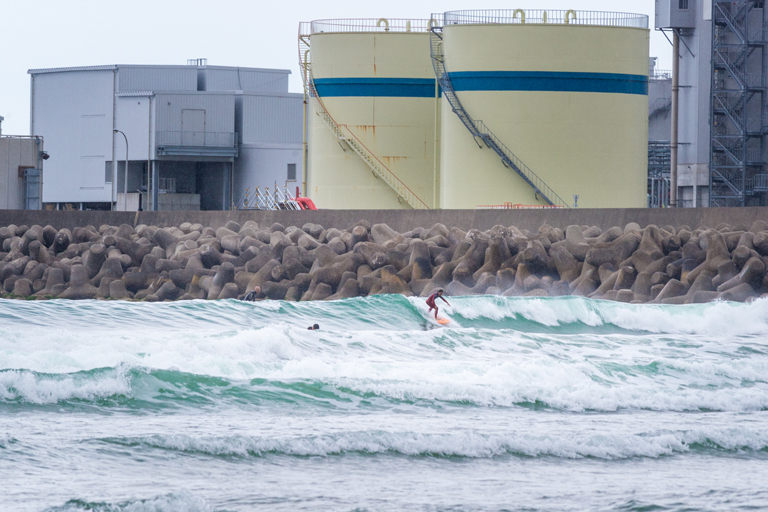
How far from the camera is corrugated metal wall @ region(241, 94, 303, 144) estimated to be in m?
44.9

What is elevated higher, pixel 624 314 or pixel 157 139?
pixel 157 139

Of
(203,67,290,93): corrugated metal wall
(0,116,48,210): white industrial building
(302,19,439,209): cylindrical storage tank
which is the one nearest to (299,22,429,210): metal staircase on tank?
(302,19,439,209): cylindrical storage tank

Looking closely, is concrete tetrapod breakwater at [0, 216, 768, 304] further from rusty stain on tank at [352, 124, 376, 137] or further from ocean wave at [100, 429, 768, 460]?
ocean wave at [100, 429, 768, 460]

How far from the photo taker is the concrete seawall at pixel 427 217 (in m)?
23.0

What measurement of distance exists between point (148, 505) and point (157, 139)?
37589 mm

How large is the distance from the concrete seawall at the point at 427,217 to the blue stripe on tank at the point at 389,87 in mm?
6436

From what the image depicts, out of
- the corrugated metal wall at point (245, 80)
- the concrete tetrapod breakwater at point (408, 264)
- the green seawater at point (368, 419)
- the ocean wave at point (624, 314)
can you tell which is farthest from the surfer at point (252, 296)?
the corrugated metal wall at point (245, 80)

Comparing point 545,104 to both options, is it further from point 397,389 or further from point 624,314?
point 397,389

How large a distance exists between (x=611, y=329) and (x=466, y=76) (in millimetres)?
11158

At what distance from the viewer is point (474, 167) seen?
28359 mm

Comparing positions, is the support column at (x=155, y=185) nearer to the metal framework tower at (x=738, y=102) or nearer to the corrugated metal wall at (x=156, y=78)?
the corrugated metal wall at (x=156, y=78)

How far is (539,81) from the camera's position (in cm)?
2744

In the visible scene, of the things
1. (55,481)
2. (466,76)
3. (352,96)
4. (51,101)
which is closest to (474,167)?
(466,76)

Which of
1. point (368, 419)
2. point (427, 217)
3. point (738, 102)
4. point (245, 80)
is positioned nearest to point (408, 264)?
point (427, 217)
